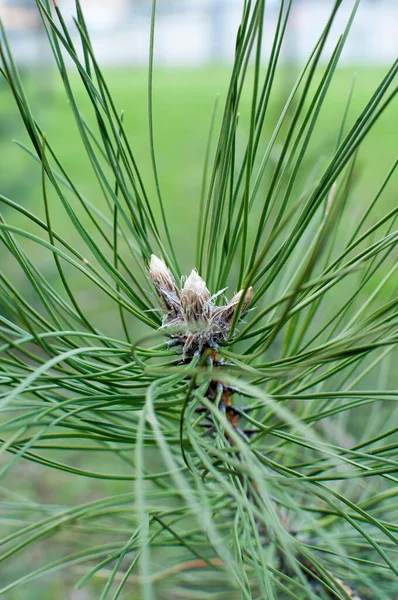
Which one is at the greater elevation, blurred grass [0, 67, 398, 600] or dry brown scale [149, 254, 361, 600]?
blurred grass [0, 67, 398, 600]

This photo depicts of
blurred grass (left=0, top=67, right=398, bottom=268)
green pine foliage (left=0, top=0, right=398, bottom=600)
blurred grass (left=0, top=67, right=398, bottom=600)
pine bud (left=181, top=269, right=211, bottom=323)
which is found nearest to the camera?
green pine foliage (left=0, top=0, right=398, bottom=600)

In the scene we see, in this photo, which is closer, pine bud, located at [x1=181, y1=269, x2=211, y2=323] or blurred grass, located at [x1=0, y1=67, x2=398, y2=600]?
pine bud, located at [x1=181, y1=269, x2=211, y2=323]

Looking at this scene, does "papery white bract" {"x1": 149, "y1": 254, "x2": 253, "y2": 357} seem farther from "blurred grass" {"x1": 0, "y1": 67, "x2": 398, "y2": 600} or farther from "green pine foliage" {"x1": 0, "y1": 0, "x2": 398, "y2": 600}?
"blurred grass" {"x1": 0, "y1": 67, "x2": 398, "y2": 600}

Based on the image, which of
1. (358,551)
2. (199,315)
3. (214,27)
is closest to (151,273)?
(199,315)

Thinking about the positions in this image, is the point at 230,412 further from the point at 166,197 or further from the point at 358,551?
the point at 166,197

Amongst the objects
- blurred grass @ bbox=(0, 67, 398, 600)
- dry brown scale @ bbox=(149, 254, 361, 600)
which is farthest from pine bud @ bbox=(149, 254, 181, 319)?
blurred grass @ bbox=(0, 67, 398, 600)

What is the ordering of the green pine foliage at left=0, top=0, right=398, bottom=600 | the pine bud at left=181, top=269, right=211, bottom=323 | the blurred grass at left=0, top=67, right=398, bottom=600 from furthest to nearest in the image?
1. the blurred grass at left=0, top=67, right=398, bottom=600
2. the pine bud at left=181, top=269, right=211, bottom=323
3. the green pine foliage at left=0, top=0, right=398, bottom=600

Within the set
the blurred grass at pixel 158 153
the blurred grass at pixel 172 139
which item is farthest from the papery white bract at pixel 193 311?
the blurred grass at pixel 172 139

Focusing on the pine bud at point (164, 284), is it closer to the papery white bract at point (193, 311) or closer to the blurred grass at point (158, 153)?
the papery white bract at point (193, 311)
